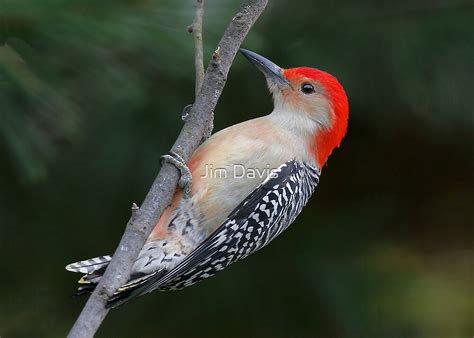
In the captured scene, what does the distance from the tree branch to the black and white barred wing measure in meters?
0.57

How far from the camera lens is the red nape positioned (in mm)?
4234

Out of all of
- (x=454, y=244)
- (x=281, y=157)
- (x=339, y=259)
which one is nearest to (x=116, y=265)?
(x=281, y=157)

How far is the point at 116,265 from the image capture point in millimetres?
2957

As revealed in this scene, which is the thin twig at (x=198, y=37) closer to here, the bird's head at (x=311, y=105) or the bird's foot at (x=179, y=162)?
the bird's foot at (x=179, y=162)

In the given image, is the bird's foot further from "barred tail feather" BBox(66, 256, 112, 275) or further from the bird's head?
the bird's head

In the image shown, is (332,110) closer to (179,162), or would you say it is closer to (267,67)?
(267,67)

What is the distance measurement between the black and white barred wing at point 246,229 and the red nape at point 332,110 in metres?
0.29

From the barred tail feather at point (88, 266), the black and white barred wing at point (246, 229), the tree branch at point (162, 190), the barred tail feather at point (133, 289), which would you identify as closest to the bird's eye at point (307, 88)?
the black and white barred wing at point (246, 229)

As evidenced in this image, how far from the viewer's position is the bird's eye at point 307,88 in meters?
4.38

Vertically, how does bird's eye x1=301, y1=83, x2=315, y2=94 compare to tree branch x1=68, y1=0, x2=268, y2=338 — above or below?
above

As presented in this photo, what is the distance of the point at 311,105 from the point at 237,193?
0.73 meters

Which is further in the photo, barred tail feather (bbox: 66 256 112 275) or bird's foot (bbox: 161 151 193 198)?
barred tail feather (bbox: 66 256 112 275)

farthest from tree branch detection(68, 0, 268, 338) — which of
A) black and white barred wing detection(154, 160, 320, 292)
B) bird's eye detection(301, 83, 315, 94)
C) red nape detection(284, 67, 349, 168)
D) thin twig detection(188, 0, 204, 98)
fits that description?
bird's eye detection(301, 83, 315, 94)

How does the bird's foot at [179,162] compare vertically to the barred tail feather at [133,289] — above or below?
above
